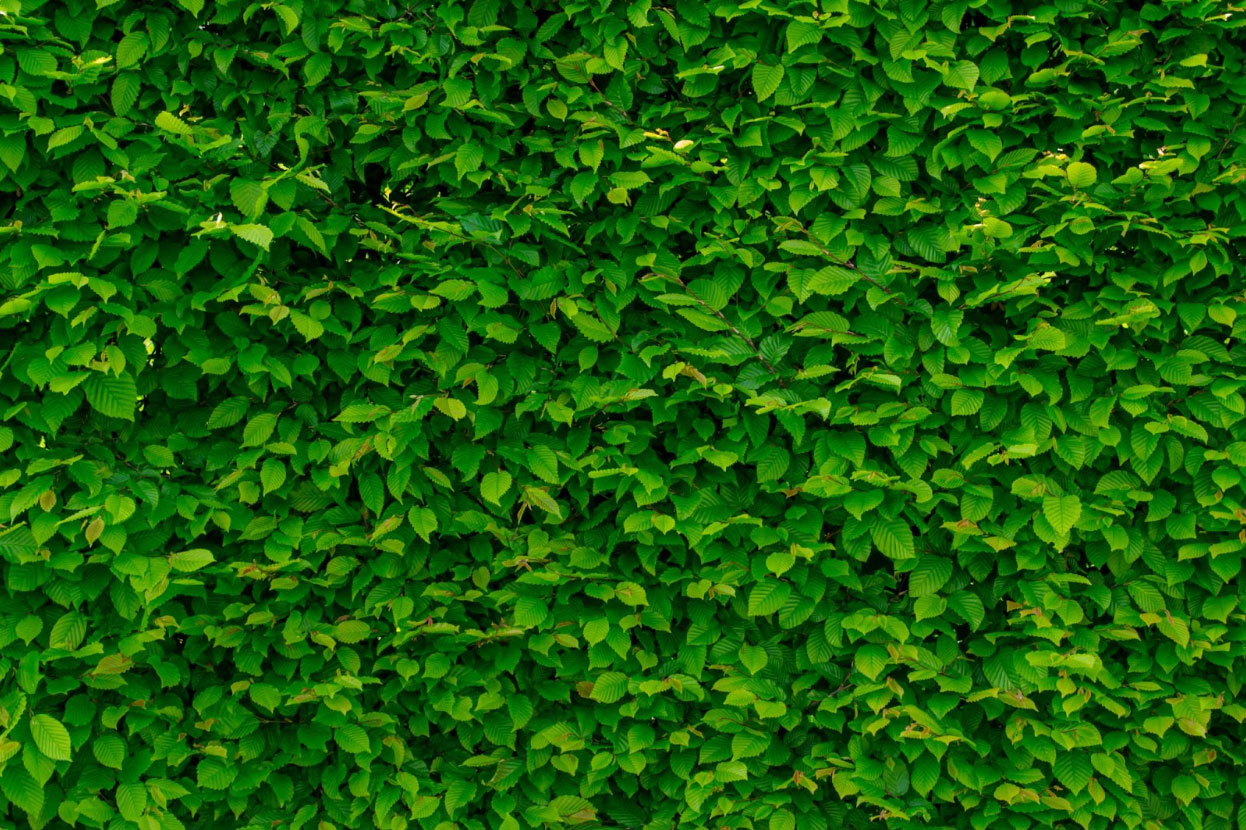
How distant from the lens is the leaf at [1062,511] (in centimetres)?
280

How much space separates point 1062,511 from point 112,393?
280cm

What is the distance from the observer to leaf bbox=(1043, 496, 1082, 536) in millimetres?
2801

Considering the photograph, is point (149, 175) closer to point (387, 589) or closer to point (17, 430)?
point (17, 430)

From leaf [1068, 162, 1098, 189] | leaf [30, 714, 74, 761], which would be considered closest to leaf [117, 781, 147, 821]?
leaf [30, 714, 74, 761]

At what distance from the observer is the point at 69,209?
2705 millimetres

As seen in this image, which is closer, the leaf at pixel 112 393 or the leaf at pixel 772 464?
the leaf at pixel 112 393

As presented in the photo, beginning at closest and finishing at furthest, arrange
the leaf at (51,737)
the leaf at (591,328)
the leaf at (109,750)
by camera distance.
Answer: the leaf at (51,737) → the leaf at (109,750) → the leaf at (591,328)

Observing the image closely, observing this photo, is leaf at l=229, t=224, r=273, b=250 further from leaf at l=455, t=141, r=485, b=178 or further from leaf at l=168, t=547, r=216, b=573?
leaf at l=168, t=547, r=216, b=573

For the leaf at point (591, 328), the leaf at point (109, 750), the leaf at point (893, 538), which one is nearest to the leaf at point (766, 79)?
the leaf at point (591, 328)

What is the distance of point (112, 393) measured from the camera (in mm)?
2738

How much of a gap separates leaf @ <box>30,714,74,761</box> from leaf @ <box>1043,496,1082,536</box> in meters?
2.90

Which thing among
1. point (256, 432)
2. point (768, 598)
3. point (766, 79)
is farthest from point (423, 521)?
point (766, 79)

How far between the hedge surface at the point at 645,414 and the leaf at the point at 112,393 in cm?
1

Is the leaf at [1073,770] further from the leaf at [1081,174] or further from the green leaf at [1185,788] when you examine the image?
the leaf at [1081,174]
